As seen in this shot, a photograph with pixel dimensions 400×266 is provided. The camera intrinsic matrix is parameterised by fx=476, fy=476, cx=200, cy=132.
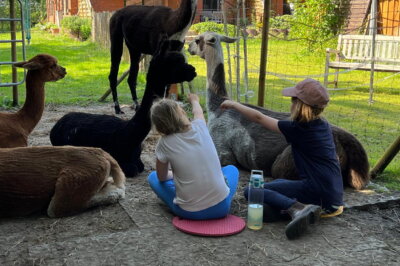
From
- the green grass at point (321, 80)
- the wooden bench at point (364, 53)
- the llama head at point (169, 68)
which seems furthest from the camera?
the wooden bench at point (364, 53)

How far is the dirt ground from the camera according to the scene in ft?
10.1

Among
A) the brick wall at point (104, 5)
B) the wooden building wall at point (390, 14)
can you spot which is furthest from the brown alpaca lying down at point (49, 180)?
the brick wall at point (104, 5)

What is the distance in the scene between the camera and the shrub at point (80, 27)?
24656 millimetres

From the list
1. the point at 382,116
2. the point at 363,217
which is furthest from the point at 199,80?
the point at 363,217

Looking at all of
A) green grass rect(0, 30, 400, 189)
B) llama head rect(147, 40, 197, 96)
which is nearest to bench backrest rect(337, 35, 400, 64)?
green grass rect(0, 30, 400, 189)

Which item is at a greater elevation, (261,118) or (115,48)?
(115,48)

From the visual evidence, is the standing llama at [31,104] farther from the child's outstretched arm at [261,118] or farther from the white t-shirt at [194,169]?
the child's outstretched arm at [261,118]

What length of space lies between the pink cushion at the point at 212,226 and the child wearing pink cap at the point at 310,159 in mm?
270

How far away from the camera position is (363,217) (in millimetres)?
3910

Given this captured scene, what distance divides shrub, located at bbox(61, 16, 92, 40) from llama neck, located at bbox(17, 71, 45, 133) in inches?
806

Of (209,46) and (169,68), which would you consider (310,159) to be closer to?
(169,68)

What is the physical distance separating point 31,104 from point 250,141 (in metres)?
2.31

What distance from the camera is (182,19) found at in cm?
639

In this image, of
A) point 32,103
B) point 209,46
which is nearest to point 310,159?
point 209,46
